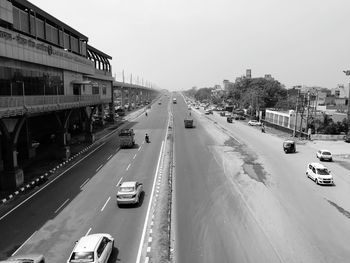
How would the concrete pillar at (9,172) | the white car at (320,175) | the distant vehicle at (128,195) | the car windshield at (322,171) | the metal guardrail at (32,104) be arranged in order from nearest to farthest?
1. the distant vehicle at (128,195)
2. the metal guardrail at (32,104)
3. the concrete pillar at (9,172)
4. the white car at (320,175)
5. the car windshield at (322,171)

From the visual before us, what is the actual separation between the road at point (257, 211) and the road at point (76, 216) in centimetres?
333

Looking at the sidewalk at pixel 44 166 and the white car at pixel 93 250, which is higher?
the white car at pixel 93 250

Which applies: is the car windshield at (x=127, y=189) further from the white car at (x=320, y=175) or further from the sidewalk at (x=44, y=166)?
the white car at (x=320, y=175)

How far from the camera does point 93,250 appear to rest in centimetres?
1711

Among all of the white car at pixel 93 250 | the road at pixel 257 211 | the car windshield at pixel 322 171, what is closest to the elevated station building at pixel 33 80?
the white car at pixel 93 250

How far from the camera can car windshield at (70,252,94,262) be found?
16.8 m

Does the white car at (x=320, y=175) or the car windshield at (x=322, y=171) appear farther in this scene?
the car windshield at (x=322, y=171)

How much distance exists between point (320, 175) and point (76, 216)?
2406 centimetres

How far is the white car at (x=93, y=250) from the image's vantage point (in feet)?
55.3

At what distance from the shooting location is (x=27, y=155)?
4606cm

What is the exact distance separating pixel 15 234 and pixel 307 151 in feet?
150

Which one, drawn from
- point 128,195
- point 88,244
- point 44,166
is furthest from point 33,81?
point 88,244

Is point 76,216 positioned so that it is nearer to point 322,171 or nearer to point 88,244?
point 88,244

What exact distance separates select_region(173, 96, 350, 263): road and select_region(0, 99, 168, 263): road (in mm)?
3328
